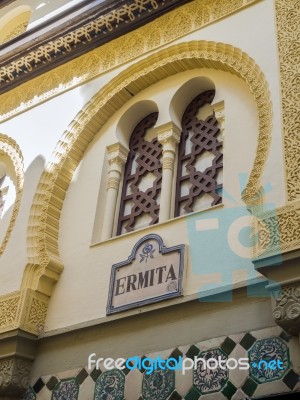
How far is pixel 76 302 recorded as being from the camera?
15.1ft

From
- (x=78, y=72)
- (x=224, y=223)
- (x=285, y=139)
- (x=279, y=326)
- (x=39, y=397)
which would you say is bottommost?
(x=39, y=397)

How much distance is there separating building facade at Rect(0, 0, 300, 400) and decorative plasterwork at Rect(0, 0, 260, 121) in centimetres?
2

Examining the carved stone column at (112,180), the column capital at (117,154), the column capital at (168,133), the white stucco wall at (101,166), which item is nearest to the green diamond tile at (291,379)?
the white stucco wall at (101,166)

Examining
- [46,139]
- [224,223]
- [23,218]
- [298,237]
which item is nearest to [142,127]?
[46,139]

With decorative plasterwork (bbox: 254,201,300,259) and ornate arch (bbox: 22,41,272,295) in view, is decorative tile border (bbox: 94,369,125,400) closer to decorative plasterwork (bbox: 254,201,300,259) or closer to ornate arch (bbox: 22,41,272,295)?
ornate arch (bbox: 22,41,272,295)

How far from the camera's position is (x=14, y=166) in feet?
19.7

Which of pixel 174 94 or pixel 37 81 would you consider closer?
pixel 174 94

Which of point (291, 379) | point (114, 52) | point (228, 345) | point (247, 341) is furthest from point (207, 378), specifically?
point (114, 52)

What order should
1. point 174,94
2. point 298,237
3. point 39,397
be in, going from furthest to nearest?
point 174,94 → point 39,397 → point 298,237

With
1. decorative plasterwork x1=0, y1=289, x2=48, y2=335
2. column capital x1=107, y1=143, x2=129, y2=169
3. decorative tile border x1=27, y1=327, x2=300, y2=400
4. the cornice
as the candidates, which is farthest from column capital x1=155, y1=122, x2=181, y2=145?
decorative tile border x1=27, y1=327, x2=300, y2=400

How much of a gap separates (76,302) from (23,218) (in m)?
1.16

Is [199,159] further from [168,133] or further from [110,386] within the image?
[110,386]

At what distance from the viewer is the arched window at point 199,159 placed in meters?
4.62

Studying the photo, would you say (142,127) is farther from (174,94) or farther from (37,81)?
(37,81)
